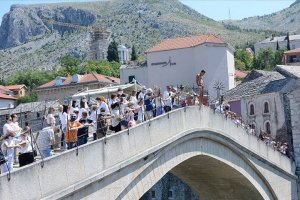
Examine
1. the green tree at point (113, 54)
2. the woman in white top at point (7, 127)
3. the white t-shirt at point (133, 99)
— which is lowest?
the woman in white top at point (7, 127)

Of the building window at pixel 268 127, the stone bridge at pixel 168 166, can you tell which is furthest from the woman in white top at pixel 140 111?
the building window at pixel 268 127

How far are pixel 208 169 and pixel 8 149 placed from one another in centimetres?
1570

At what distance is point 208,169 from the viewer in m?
27.0

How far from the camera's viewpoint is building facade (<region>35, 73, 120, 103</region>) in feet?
233

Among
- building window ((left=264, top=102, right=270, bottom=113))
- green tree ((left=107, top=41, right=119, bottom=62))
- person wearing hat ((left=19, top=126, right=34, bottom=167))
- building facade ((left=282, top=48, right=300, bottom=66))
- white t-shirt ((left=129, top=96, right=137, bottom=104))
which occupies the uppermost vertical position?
green tree ((left=107, top=41, right=119, bottom=62))

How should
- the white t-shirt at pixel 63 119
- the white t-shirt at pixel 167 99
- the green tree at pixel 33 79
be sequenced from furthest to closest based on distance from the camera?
the green tree at pixel 33 79
the white t-shirt at pixel 167 99
the white t-shirt at pixel 63 119

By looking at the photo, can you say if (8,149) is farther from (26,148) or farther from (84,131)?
(84,131)

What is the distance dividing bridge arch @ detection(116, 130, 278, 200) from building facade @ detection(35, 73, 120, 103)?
4054cm

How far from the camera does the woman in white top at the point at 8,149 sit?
12.3 metres

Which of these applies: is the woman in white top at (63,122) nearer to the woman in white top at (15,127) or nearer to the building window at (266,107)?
the woman in white top at (15,127)

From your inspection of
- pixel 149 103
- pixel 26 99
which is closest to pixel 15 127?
pixel 149 103

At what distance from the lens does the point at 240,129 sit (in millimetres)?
26094

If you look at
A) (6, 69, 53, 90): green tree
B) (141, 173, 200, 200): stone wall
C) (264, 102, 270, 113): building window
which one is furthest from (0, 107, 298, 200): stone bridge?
(6, 69, 53, 90): green tree

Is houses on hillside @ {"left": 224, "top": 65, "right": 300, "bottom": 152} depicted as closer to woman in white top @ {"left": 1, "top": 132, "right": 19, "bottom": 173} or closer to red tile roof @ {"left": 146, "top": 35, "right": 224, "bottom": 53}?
red tile roof @ {"left": 146, "top": 35, "right": 224, "bottom": 53}
